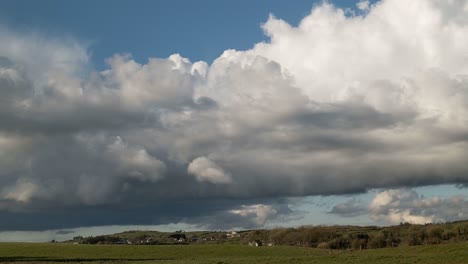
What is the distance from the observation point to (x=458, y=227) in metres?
182

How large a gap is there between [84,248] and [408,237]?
96753 mm

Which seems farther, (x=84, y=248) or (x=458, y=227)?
(x=458, y=227)

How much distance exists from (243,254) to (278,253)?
27.1 ft

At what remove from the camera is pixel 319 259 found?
88.4 metres

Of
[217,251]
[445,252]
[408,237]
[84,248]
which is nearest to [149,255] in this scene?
[217,251]

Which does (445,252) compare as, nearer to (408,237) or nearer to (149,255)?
(149,255)

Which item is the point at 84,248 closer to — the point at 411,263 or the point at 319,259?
the point at 319,259

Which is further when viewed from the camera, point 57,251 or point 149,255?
point 57,251

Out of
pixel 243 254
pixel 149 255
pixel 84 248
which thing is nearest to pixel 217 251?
pixel 243 254

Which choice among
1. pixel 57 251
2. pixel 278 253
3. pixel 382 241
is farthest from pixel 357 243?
pixel 57 251

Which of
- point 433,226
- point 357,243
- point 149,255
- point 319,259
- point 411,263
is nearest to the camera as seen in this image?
point 411,263

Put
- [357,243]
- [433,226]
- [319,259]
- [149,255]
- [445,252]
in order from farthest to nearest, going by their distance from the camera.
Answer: [433,226] → [357,243] → [149,255] → [445,252] → [319,259]

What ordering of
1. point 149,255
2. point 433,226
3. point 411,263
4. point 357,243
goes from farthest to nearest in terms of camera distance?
point 433,226 → point 357,243 → point 149,255 → point 411,263

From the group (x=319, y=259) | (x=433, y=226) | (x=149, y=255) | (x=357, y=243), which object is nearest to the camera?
(x=319, y=259)
